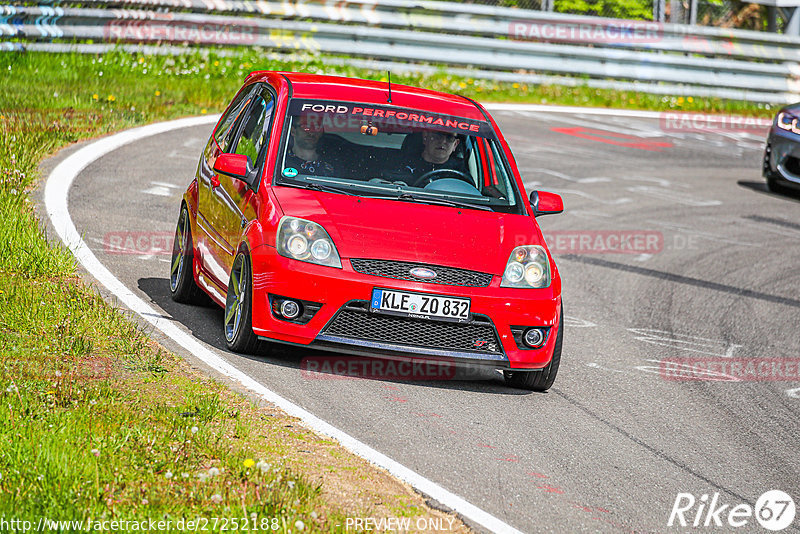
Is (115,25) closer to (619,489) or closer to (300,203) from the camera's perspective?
(300,203)

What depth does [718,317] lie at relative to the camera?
10023 millimetres

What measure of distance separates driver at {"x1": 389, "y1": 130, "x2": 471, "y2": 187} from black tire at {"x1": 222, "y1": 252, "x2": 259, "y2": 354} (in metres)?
1.21

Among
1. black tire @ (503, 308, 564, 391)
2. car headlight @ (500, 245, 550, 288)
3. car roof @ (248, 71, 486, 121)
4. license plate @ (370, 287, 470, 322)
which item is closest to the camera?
license plate @ (370, 287, 470, 322)

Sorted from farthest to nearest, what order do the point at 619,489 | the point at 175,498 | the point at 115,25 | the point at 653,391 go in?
1. the point at 115,25
2. the point at 653,391
3. the point at 619,489
4. the point at 175,498

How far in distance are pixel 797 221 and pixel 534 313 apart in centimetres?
911

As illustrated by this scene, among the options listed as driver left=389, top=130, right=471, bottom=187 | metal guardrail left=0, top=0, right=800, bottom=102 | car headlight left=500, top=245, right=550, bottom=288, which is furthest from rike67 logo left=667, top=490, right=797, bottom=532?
metal guardrail left=0, top=0, right=800, bottom=102

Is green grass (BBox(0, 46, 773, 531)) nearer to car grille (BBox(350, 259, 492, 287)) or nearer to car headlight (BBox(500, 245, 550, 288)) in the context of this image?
car grille (BBox(350, 259, 492, 287))

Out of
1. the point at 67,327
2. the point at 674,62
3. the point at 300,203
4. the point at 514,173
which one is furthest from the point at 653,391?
the point at 674,62

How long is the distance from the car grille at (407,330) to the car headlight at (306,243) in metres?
0.32

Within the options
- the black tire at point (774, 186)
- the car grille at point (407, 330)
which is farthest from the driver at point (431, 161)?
the black tire at point (774, 186)

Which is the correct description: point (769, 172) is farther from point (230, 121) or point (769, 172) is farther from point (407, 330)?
point (407, 330)

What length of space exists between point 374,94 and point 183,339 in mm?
2216

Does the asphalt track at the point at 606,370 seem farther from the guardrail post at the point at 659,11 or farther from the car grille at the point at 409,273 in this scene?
the guardrail post at the point at 659,11

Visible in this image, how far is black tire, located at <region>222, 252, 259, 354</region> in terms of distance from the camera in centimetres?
693
